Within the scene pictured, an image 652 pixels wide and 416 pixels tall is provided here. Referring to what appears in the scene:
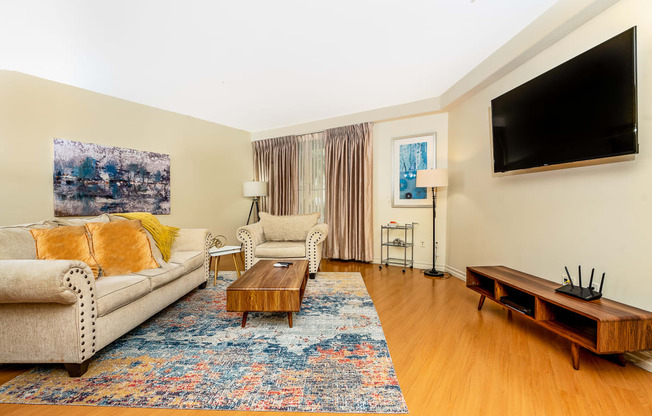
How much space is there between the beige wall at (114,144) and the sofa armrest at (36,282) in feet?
7.32

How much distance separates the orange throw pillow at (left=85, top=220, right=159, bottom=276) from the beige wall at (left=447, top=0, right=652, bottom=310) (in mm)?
3454

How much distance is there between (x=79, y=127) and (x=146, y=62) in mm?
1370

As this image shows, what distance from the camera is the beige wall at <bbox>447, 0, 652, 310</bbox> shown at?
1634mm

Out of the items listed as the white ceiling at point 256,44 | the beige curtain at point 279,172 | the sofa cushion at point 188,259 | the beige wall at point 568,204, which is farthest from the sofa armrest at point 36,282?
the beige curtain at point 279,172

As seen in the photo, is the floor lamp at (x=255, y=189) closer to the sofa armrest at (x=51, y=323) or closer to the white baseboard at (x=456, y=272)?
the white baseboard at (x=456, y=272)

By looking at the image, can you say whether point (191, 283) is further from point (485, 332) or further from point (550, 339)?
point (550, 339)

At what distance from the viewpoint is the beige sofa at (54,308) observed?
1.37 m

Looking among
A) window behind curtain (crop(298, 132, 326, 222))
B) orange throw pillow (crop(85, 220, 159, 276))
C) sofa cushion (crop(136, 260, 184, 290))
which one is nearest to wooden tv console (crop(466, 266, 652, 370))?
sofa cushion (crop(136, 260, 184, 290))

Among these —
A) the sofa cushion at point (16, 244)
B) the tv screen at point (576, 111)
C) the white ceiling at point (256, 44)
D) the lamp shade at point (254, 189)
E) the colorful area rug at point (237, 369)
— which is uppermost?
the white ceiling at point (256, 44)

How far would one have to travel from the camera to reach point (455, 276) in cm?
365

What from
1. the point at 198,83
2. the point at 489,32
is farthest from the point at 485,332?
the point at 198,83

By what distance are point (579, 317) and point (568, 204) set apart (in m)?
0.86

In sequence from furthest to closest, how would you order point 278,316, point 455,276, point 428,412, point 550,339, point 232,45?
1. point 455,276
2. point 232,45
3. point 278,316
4. point 550,339
5. point 428,412

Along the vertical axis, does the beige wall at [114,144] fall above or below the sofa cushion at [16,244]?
above
